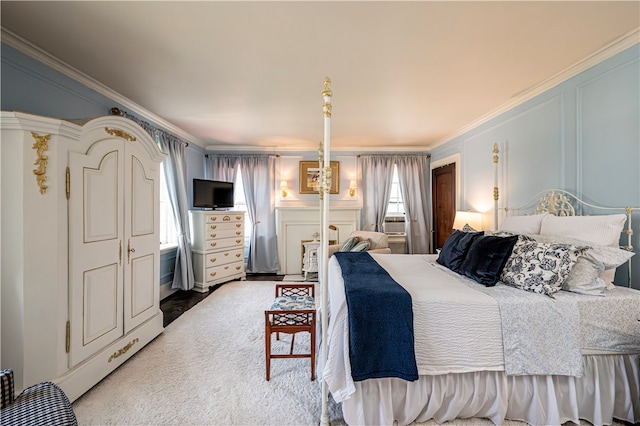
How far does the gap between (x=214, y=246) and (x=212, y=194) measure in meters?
0.94

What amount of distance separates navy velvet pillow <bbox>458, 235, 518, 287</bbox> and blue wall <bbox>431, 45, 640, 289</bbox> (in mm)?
882

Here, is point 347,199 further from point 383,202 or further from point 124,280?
point 124,280

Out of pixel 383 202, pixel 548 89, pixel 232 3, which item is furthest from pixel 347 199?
pixel 232 3

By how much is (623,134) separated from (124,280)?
4026mm

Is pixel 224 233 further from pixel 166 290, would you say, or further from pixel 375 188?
pixel 375 188

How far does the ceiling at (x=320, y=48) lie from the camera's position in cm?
166

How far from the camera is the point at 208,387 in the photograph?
1920mm

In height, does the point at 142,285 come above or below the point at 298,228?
below

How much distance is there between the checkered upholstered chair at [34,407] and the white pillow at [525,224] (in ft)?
10.6

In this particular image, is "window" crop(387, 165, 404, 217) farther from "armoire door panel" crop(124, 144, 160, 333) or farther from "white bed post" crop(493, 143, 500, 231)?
"armoire door panel" crop(124, 144, 160, 333)

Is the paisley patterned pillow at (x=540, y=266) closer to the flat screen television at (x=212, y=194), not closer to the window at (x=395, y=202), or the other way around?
the window at (x=395, y=202)

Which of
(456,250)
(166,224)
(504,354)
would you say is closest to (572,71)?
(456,250)

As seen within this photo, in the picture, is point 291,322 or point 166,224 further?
point 166,224

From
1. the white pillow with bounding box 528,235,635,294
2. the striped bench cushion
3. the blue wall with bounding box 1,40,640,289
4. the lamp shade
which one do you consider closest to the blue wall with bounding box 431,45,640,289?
the blue wall with bounding box 1,40,640,289
